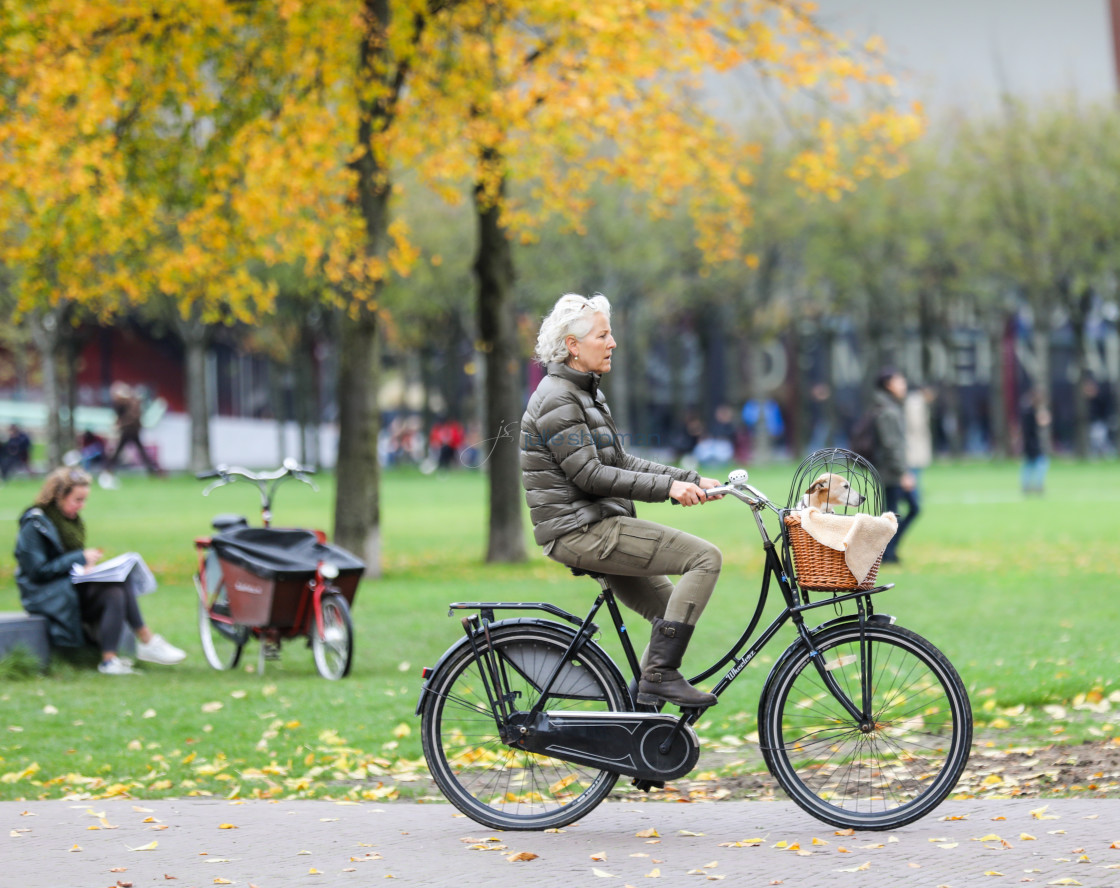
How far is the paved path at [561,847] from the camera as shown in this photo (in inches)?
192

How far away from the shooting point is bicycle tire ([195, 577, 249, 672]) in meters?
10.2

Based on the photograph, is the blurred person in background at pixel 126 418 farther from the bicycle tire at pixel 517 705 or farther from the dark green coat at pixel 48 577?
the bicycle tire at pixel 517 705

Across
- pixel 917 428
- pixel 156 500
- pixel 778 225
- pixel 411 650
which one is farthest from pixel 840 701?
pixel 778 225

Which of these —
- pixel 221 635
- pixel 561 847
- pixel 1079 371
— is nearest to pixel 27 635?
pixel 221 635

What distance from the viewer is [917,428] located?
18.4m

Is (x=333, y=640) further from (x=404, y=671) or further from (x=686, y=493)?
(x=686, y=493)

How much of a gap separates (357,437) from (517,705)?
10050mm

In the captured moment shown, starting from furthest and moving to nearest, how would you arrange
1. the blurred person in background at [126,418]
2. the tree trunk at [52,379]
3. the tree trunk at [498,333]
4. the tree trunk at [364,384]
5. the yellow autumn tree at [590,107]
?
1. the blurred person in background at [126,418]
2. the tree trunk at [52,379]
3. the tree trunk at [498,333]
4. the tree trunk at [364,384]
5. the yellow autumn tree at [590,107]

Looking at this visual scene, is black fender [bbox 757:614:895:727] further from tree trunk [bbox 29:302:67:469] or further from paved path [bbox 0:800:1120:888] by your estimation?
tree trunk [bbox 29:302:67:469]

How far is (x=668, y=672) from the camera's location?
544cm

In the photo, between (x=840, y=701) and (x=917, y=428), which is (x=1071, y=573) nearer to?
(x=917, y=428)

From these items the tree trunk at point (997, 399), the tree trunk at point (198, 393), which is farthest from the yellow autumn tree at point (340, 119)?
the tree trunk at point (997, 399)

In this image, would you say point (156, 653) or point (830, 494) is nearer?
point (830, 494)

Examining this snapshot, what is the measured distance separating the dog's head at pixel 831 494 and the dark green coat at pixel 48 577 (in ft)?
18.9
